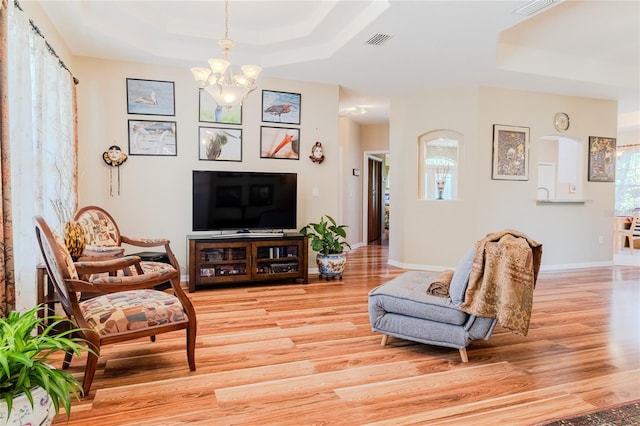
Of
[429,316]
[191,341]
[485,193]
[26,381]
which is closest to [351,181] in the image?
[485,193]

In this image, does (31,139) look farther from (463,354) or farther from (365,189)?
(365,189)

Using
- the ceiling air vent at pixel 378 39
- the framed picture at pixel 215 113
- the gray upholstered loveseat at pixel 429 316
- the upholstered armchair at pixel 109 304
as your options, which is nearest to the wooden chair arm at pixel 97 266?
the upholstered armchair at pixel 109 304

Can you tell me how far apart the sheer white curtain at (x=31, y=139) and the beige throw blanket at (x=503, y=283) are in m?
2.90

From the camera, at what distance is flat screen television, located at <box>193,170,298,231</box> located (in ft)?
15.3

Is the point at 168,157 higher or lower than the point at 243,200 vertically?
higher

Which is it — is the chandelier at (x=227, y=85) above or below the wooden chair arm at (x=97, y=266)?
above

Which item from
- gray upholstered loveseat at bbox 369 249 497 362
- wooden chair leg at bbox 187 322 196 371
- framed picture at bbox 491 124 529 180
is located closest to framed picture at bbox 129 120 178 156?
wooden chair leg at bbox 187 322 196 371

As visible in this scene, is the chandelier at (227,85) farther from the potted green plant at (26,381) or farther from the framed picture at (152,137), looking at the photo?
the potted green plant at (26,381)

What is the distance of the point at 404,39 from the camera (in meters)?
4.03

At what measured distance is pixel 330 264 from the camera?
200 inches

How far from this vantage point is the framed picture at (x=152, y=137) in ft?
15.4

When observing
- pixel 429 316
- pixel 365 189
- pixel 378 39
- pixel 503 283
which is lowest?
pixel 429 316

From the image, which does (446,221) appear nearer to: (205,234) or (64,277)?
(205,234)

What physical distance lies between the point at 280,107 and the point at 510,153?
11.2ft
